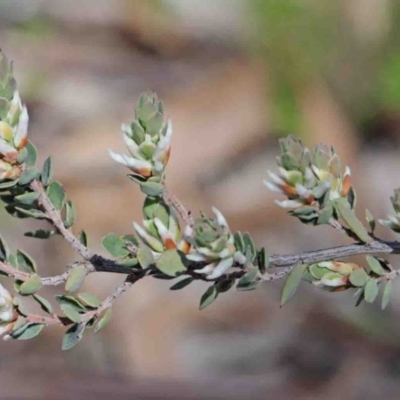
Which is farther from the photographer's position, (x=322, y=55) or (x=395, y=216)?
(x=322, y=55)

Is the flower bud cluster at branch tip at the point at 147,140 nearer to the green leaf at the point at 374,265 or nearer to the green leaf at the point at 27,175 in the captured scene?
the green leaf at the point at 27,175

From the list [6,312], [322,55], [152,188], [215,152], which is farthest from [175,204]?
[322,55]

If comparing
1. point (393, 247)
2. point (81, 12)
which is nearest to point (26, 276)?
point (393, 247)

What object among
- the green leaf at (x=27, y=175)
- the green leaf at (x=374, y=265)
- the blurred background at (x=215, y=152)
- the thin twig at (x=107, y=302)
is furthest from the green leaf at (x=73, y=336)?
the blurred background at (x=215, y=152)

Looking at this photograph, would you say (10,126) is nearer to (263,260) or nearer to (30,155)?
(30,155)

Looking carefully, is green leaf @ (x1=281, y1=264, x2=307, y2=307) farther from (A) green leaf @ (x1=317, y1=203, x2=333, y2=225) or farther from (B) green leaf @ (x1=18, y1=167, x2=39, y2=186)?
(B) green leaf @ (x1=18, y1=167, x2=39, y2=186)

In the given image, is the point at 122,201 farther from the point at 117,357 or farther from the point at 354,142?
the point at 354,142

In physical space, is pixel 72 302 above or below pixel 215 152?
above

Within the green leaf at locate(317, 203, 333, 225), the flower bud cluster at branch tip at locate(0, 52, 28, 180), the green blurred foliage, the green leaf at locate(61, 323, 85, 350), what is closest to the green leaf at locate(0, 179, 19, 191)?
the flower bud cluster at branch tip at locate(0, 52, 28, 180)
